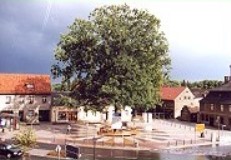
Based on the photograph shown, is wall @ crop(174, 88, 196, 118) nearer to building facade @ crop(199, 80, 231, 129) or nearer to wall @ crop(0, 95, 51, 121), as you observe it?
building facade @ crop(199, 80, 231, 129)

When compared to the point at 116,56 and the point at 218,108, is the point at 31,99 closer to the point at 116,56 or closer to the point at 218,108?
the point at 116,56

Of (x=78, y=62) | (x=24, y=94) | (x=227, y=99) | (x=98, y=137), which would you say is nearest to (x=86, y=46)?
(x=78, y=62)

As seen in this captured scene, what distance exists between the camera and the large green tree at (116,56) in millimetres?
70000

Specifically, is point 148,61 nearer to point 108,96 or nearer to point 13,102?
point 108,96

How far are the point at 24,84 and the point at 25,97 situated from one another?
8.24 feet

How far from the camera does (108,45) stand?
7131 cm

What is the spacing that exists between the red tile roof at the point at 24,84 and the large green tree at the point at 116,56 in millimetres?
14334

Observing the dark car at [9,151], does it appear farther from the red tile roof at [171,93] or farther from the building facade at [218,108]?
the red tile roof at [171,93]

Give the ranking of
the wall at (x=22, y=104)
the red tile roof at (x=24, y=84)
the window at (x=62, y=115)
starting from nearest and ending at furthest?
the wall at (x=22, y=104) < the red tile roof at (x=24, y=84) < the window at (x=62, y=115)

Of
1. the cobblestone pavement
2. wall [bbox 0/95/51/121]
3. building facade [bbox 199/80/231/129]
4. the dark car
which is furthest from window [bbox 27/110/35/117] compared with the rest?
the dark car

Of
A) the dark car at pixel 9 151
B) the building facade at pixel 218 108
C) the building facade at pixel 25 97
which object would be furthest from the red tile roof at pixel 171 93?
the dark car at pixel 9 151

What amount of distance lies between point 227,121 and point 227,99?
12.4 ft

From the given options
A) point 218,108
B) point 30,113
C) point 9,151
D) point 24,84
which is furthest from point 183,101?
point 9,151

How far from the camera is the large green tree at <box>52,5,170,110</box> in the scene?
230 ft
